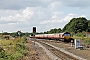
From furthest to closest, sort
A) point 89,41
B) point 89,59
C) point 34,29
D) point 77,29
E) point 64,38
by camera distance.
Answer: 1. point 77,29
2. point 64,38
3. point 89,41
4. point 34,29
5. point 89,59

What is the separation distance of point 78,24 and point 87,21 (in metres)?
7.60

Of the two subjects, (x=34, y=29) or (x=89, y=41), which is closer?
(x=34, y=29)

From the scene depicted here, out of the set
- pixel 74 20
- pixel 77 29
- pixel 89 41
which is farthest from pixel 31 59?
pixel 74 20

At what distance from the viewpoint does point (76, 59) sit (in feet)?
79.9

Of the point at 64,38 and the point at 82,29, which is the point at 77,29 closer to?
the point at 82,29

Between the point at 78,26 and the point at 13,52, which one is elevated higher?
the point at 78,26

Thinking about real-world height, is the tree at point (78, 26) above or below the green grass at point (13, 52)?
above

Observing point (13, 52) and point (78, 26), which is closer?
point (13, 52)

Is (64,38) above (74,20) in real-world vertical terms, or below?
below

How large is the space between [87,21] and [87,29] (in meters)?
6.03

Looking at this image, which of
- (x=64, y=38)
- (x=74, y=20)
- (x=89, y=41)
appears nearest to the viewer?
(x=89, y=41)

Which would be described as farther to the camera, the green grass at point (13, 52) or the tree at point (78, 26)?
the tree at point (78, 26)

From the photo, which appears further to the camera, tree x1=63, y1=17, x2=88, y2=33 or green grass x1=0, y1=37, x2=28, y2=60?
tree x1=63, y1=17, x2=88, y2=33

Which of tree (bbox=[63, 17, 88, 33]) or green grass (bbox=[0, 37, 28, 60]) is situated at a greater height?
tree (bbox=[63, 17, 88, 33])
